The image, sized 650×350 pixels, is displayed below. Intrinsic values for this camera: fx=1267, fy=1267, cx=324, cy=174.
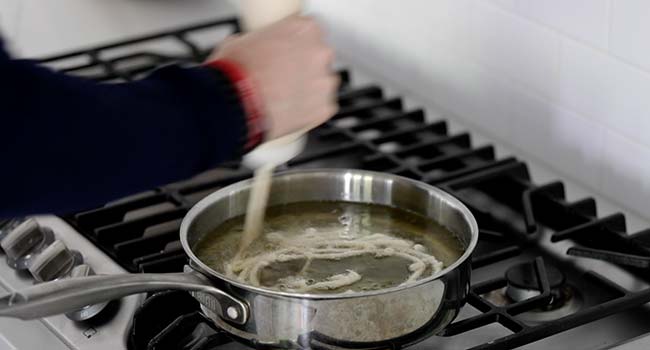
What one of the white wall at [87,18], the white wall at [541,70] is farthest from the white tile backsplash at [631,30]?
the white wall at [87,18]

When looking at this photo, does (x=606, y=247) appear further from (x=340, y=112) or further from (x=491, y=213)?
(x=340, y=112)

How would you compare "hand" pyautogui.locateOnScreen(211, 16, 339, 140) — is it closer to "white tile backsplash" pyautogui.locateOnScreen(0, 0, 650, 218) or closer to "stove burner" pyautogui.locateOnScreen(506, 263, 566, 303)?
"stove burner" pyautogui.locateOnScreen(506, 263, 566, 303)

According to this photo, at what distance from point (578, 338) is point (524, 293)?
0.23ft

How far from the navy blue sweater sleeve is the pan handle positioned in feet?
0.30

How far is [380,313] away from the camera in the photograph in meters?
0.98

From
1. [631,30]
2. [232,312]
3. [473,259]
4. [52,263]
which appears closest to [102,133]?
[232,312]

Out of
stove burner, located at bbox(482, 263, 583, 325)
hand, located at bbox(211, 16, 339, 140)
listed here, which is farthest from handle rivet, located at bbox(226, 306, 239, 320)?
stove burner, located at bbox(482, 263, 583, 325)

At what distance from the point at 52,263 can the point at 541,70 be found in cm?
57

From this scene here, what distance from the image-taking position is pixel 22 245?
3.84 feet

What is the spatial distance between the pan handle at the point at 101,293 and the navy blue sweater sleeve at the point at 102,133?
9cm

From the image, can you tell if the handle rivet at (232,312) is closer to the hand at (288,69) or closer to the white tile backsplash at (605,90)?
the hand at (288,69)

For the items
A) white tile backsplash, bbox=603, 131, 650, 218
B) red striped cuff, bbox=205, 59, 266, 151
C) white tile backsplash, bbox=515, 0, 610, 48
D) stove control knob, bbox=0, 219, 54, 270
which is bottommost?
white tile backsplash, bbox=603, 131, 650, 218

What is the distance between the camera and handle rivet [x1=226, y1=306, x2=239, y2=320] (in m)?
1.00

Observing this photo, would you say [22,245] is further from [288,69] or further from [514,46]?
[514,46]
